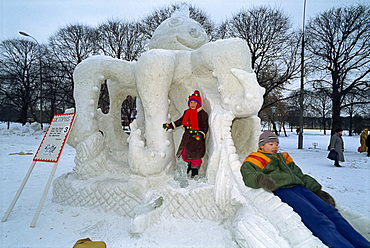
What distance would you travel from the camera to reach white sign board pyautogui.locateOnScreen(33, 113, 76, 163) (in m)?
2.79

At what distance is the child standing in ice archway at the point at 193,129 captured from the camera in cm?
295

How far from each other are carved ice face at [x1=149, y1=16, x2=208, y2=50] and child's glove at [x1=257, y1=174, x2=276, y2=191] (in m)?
2.68

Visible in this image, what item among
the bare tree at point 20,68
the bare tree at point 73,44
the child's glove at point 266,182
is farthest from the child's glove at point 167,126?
the bare tree at point 20,68

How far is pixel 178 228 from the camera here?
2385 mm

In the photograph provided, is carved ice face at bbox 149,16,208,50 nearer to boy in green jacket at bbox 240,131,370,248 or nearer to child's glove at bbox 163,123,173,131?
child's glove at bbox 163,123,173,131

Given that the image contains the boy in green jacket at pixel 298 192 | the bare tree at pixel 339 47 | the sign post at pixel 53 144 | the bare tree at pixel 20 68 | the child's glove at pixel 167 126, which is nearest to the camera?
the boy in green jacket at pixel 298 192

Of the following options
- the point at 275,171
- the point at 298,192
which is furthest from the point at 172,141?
the point at 298,192

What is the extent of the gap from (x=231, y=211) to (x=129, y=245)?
3.47 ft

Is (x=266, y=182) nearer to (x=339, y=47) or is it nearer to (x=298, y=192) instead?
(x=298, y=192)

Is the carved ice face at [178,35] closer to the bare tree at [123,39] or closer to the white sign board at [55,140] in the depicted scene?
the white sign board at [55,140]

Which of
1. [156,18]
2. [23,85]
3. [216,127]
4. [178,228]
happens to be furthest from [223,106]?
[23,85]

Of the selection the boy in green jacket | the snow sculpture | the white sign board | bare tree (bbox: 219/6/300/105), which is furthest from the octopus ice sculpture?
bare tree (bbox: 219/6/300/105)

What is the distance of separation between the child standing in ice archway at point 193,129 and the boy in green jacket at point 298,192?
0.99 meters

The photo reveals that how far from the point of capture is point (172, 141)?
316 centimetres
